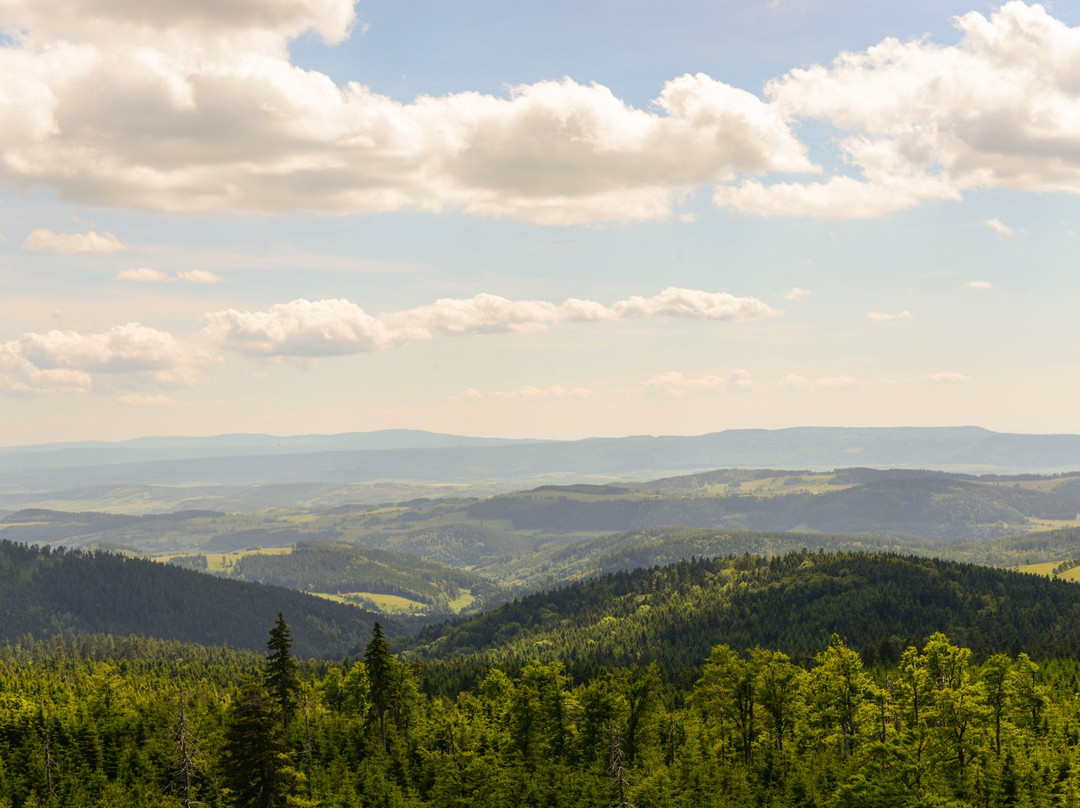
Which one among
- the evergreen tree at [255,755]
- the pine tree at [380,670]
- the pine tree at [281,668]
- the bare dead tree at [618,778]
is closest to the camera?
the evergreen tree at [255,755]

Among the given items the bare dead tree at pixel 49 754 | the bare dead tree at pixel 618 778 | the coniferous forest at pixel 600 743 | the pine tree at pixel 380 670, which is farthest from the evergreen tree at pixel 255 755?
the bare dead tree at pixel 49 754

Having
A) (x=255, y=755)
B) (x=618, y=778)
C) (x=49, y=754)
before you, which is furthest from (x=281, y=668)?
(x=49, y=754)

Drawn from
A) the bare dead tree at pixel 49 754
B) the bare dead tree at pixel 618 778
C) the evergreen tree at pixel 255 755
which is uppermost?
the evergreen tree at pixel 255 755

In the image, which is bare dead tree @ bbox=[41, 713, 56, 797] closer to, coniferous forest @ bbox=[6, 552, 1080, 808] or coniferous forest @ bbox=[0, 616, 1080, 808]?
coniferous forest @ bbox=[6, 552, 1080, 808]

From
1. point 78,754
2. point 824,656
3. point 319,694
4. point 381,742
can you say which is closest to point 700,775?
point 824,656

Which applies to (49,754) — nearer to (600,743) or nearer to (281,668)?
(281,668)

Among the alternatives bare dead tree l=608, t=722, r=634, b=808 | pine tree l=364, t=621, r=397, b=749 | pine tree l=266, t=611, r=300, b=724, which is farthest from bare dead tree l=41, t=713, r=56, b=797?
bare dead tree l=608, t=722, r=634, b=808

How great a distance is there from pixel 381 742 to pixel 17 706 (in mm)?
63569

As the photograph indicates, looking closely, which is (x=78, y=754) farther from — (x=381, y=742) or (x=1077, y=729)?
(x=1077, y=729)

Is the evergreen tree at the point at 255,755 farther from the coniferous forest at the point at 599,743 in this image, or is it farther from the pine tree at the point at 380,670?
the pine tree at the point at 380,670

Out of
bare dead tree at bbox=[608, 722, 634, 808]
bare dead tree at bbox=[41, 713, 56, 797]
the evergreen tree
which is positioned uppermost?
the evergreen tree

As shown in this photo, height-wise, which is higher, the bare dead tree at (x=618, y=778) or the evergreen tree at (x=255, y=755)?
the evergreen tree at (x=255, y=755)

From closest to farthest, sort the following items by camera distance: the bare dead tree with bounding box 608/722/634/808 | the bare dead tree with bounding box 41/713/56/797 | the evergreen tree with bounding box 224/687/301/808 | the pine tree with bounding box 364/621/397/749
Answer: the evergreen tree with bounding box 224/687/301/808
the bare dead tree with bounding box 608/722/634/808
the pine tree with bounding box 364/621/397/749
the bare dead tree with bounding box 41/713/56/797

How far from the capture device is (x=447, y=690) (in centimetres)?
19988
